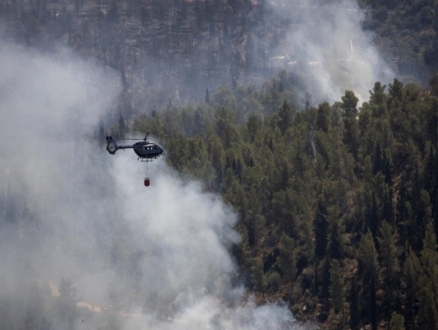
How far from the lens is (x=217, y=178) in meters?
150

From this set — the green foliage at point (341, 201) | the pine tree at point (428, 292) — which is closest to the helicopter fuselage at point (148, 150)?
the green foliage at point (341, 201)

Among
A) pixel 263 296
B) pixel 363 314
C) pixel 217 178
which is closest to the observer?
pixel 363 314

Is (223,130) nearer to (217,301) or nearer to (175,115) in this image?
(175,115)

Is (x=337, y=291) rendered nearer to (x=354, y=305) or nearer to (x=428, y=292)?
(x=354, y=305)

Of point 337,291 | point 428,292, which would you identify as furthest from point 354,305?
point 428,292

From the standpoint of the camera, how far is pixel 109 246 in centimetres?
15075

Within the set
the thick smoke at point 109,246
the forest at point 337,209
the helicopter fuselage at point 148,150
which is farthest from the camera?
the thick smoke at point 109,246

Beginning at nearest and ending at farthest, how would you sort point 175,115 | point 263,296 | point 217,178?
point 263,296 < point 217,178 < point 175,115

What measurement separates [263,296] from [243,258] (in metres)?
6.91

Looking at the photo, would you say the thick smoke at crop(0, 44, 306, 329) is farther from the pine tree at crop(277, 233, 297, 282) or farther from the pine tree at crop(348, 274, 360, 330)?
the pine tree at crop(348, 274, 360, 330)

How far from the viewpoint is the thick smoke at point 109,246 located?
129750 millimetres

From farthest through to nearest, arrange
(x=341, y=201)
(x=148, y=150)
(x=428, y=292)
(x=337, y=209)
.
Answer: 1. (x=341, y=201)
2. (x=337, y=209)
3. (x=428, y=292)
4. (x=148, y=150)

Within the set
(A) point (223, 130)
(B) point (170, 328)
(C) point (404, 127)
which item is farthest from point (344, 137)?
(B) point (170, 328)

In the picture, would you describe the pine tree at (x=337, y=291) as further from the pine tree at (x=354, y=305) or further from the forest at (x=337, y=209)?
the pine tree at (x=354, y=305)
